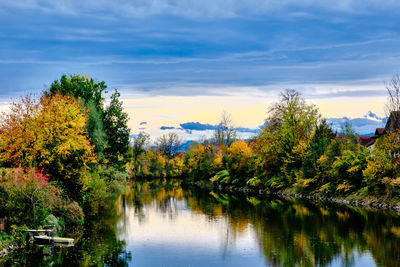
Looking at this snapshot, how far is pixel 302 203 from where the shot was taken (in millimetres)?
43844

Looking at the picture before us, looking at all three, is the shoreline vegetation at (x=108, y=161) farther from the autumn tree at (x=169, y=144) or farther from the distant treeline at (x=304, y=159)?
the autumn tree at (x=169, y=144)

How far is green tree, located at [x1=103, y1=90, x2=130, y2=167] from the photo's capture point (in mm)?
54938

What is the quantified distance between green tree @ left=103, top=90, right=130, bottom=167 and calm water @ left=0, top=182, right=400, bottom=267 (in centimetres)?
1618

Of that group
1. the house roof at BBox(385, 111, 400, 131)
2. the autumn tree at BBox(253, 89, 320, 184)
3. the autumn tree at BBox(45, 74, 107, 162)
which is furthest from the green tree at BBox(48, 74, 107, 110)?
the house roof at BBox(385, 111, 400, 131)

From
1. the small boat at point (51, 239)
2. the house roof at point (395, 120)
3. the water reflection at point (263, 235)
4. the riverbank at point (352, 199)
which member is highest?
the house roof at point (395, 120)

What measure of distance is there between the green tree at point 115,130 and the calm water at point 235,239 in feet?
53.1

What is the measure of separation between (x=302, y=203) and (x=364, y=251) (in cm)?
2126

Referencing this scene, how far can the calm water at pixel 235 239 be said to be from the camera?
68.7ft

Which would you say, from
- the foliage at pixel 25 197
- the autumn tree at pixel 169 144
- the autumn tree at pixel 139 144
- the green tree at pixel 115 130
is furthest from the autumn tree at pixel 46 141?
the autumn tree at pixel 169 144

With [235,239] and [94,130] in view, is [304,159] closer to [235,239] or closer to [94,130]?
Result: [94,130]

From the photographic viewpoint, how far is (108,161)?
54.8m

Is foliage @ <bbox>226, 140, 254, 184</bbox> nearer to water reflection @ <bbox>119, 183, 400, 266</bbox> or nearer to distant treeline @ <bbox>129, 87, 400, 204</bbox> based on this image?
distant treeline @ <bbox>129, 87, 400, 204</bbox>

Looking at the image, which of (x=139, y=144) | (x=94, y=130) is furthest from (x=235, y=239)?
(x=139, y=144)

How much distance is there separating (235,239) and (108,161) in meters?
31.5
